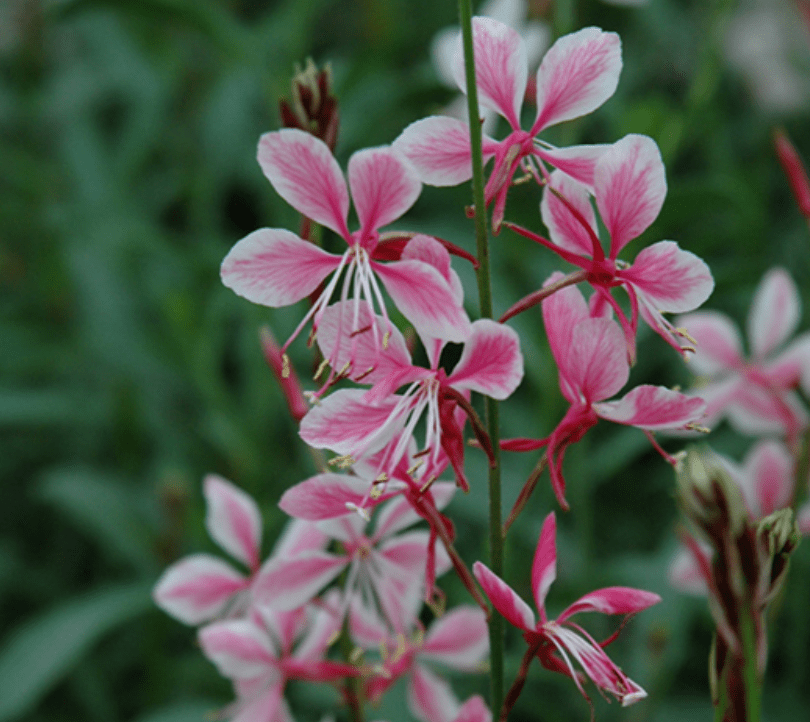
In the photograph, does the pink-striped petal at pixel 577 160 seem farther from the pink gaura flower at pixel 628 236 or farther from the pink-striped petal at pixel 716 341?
the pink-striped petal at pixel 716 341

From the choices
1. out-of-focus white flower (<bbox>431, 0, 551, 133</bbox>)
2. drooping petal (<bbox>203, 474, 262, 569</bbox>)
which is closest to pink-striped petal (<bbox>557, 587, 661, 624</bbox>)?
drooping petal (<bbox>203, 474, 262, 569</bbox>)

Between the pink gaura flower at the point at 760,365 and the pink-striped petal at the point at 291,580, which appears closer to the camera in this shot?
the pink-striped petal at the point at 291,580

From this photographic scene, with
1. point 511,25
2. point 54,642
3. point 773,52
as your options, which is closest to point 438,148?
point 511,25

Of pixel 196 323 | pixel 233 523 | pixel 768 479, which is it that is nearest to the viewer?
pixel 233 523

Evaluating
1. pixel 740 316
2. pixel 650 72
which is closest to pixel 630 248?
pixel 740 316

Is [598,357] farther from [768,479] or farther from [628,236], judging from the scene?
[768,479]

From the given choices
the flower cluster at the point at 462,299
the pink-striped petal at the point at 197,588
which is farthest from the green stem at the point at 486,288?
the pink-striped petal at the point at 197,588
